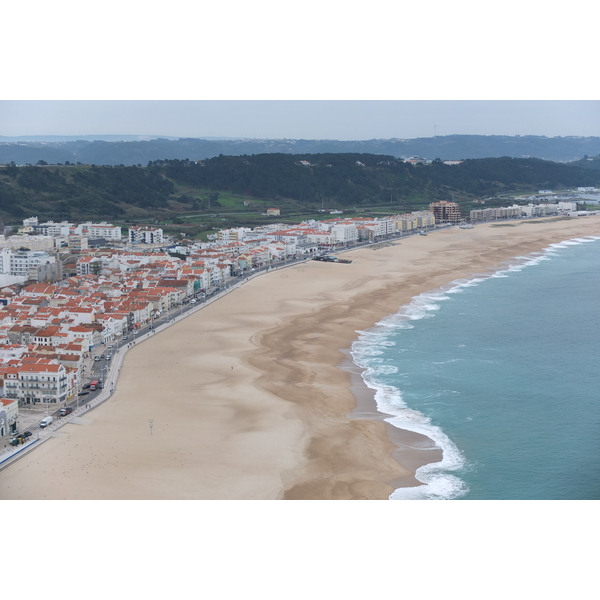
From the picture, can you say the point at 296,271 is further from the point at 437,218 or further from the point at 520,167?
the point at 520,167

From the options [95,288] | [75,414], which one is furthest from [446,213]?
[75,414]

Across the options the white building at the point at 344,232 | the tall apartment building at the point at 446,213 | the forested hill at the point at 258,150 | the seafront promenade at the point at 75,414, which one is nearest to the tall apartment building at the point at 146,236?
the white building at the point at 344,232

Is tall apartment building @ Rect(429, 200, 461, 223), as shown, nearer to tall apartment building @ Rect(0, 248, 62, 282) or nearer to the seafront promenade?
tall apartment building @ Rect(0, 248, 62, 282)

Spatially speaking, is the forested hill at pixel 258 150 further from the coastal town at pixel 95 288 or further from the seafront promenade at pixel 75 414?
the seafront promenade at pixel 75 414

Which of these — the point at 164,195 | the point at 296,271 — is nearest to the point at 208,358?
the point at 296,271

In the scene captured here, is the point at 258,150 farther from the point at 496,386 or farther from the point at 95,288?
the point at 496,386

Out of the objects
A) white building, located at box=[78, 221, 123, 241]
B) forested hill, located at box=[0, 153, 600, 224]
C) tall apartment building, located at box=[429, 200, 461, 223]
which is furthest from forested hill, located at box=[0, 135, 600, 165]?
white building, located at box=[78, 221, 123, 241]
